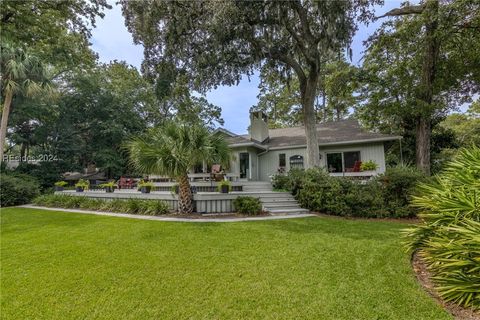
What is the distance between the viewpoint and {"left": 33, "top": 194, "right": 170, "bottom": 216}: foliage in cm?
903

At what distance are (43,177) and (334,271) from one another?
71.4 ft

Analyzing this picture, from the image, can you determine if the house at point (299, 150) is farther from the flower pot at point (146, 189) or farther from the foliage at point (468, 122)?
the foliage at point (468, 122)

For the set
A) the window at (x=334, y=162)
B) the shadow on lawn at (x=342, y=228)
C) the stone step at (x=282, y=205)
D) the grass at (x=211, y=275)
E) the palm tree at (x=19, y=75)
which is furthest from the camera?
the window at (x=334, y=162)

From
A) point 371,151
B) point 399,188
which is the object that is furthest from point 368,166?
point 399,188

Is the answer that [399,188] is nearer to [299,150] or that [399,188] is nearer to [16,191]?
[299,150]

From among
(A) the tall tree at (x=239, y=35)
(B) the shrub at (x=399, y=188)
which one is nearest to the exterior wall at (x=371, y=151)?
(A) the tall tree at (x=239, y=35)

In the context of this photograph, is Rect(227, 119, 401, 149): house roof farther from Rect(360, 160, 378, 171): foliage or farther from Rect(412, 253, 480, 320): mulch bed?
Rect(412, 253, 480, 320): mulch bed

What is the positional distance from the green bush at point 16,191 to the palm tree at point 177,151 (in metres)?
11.6

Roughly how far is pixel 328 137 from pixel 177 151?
1077cm

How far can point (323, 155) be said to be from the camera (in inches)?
594

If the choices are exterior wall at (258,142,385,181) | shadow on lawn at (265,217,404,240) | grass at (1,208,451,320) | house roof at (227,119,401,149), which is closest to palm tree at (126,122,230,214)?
grass at (1,208,451,320)

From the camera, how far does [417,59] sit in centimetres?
1303

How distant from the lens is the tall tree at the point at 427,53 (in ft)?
34.9

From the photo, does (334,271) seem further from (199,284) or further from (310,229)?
(310,229)
